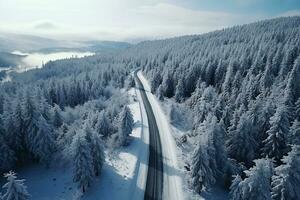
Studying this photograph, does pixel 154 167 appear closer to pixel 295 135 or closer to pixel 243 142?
pixel 243 142

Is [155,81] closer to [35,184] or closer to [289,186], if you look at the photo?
[35,184]

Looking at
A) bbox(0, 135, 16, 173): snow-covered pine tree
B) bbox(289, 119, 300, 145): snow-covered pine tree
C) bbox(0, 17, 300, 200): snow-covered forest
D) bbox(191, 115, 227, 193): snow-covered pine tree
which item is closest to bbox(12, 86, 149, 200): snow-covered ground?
bbox(0, 17, 300, 200): snow-covered forest

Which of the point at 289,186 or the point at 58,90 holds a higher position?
the point at 289,186

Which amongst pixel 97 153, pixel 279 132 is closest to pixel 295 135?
pixel 279 132

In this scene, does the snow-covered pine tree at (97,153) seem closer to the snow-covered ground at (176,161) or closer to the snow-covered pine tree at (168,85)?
the snow-covered ground at (176,161)

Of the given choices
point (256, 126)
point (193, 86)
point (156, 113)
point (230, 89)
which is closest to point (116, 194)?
point (256, 126)

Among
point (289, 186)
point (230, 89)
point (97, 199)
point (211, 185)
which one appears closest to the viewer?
point (289, 186)

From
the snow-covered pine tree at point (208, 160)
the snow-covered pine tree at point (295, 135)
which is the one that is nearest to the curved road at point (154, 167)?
the snow-covered pine tree at point (208, 160)
